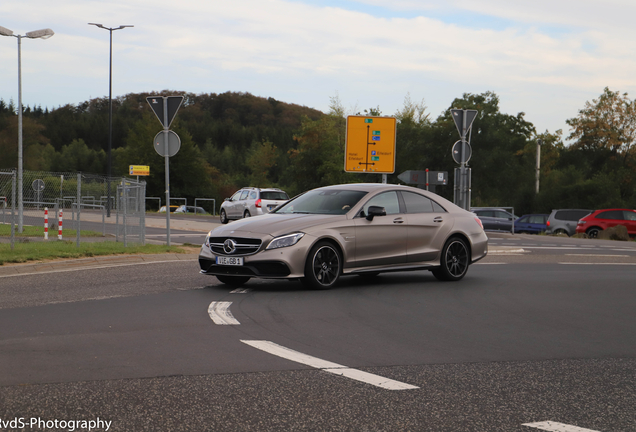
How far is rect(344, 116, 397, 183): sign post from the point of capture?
1046 inches

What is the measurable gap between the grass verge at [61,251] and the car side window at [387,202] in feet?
19.2

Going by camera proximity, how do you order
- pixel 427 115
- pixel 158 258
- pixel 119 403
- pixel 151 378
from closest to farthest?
pixel 119 403 → pixel 151 378 → pixel 158 258 → pixel 427 115

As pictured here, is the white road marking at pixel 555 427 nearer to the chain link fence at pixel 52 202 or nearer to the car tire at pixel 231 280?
the car tire at pixel 231 280

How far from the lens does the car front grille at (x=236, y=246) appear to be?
1039cm

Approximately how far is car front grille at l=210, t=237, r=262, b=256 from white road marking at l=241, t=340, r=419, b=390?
3.59 m

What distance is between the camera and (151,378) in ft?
17.6

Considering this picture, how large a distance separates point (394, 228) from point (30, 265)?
6.27 meters

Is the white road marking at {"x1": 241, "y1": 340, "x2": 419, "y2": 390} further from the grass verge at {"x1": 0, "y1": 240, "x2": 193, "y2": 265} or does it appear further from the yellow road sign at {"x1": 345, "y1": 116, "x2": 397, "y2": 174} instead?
the yellow road sign at {"x1": 345, "y1": 116, "x2": 397, "y2": 174}

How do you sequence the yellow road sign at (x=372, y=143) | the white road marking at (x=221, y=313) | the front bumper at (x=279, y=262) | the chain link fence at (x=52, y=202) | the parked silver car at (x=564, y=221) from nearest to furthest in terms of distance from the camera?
the white road marking at (x=221, y=313) → the front bumper at (x=279, y=262) → the chain link fence at (x=52, y=202) → the yellow road sign at (x=372, y=143) → the parked silver car at (x=564, y=221)

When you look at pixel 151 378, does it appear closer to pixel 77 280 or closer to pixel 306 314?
pixel 306 314

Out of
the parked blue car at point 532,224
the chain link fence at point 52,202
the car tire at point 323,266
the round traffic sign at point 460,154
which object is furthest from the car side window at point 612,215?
the car tire at point 323,266

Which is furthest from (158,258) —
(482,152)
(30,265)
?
(482,152)

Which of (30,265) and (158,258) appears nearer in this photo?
(30,265)

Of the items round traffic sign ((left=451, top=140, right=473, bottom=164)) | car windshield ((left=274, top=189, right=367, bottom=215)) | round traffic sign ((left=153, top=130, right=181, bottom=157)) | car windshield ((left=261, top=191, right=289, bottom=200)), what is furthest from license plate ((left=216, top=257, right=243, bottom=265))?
car windshield ((left=261, top=191, right=289, bottom=200))
